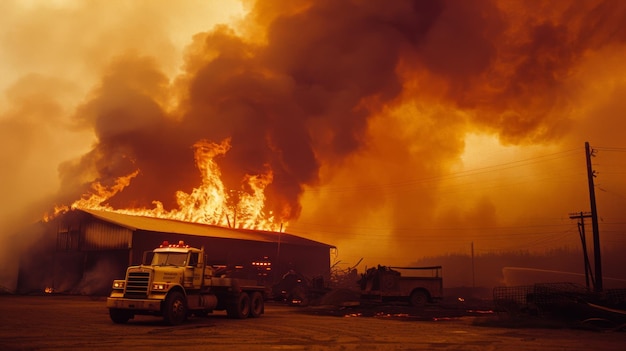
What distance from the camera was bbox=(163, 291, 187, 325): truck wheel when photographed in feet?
55.0

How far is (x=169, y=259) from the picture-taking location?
1853 centimetres

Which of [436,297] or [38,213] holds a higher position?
[38,213]

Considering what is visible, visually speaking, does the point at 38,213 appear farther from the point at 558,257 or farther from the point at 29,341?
the point at 558,257

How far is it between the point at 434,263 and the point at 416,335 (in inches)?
3266

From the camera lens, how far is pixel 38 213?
39625mm

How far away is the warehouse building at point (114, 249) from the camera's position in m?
35.6

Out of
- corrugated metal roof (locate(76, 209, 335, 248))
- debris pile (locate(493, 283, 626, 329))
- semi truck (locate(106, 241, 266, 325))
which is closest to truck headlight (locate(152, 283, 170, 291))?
semi truck (locate(106, 241, 266, 325))

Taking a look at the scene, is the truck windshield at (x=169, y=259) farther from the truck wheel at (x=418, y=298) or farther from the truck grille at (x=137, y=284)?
the truck wheel at (x=418, y=298)

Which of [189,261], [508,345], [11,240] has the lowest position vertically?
[508,345]

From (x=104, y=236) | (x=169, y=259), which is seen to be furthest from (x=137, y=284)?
(x=104, y=236)

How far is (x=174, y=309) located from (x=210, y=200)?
2168 cm

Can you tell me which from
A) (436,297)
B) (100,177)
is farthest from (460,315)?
(100,177)

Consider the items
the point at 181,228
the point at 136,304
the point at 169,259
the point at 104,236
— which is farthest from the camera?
the point at 181,228

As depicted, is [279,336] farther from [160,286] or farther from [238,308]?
[238,308]
